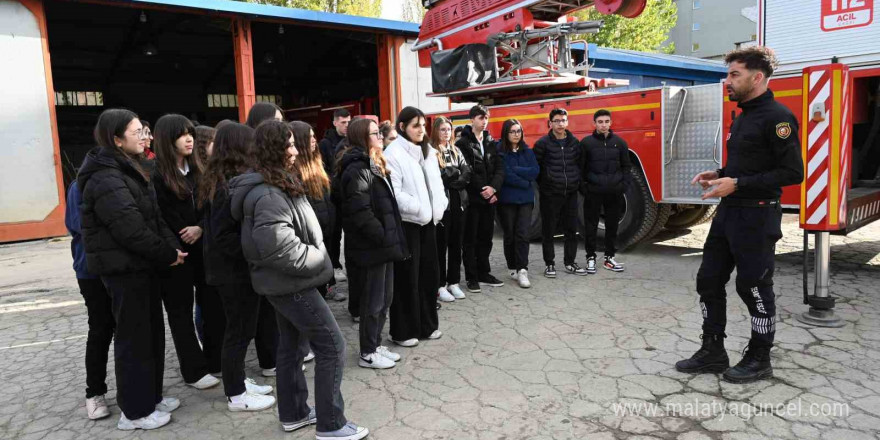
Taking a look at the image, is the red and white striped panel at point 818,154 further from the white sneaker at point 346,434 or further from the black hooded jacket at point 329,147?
the black hooded jacket at point 329,147

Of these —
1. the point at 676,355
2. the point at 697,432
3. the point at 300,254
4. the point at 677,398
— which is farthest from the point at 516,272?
the point at 300,254

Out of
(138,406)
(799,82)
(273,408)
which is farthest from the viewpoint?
(799,82)

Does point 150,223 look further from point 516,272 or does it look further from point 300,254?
point 516,272

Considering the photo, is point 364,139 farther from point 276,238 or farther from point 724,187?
point 724,187

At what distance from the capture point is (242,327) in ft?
10.6

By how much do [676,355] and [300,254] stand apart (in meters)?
2.57

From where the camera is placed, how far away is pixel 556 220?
20.7 feet

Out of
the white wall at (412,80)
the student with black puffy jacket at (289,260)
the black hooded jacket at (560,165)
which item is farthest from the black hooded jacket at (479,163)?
the white wall at (412,80)

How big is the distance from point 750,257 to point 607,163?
111 inches

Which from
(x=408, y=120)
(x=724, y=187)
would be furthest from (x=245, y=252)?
(x=724, y=187)

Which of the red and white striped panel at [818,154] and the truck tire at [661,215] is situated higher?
the red and white striped panel at [818,154]

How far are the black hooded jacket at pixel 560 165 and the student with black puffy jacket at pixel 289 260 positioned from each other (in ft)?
12.0

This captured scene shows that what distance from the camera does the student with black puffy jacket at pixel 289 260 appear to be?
2.64 metres

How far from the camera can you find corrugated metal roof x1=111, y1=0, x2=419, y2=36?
10.6m
